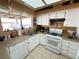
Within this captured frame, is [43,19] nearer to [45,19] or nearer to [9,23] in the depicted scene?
[45,19]

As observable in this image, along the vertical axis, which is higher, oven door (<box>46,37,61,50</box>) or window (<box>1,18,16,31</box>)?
window (<box>1,18,16,31</box>)

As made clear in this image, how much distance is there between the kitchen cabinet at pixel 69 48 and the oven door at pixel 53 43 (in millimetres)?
185

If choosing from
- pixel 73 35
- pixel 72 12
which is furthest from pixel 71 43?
pixel 72 12

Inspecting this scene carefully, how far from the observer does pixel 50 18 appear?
3031 millimetres

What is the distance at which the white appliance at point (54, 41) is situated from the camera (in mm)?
2490

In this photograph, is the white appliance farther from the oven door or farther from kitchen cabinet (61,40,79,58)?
kitchen cabinet (61,40,79,58)

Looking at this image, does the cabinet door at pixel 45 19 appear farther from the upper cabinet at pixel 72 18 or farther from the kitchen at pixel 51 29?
the upper cabinet at pixel 72 18

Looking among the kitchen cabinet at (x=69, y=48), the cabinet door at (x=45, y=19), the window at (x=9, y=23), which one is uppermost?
the cabinet door at (x=45, y=19)

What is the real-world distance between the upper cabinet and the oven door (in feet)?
2.63

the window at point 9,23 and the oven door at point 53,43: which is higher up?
the window at point 9,23

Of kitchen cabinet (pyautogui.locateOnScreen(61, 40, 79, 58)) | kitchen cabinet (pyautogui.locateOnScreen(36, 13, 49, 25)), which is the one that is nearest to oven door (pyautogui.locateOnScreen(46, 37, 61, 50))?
kitchen cabinet (pyautogui.locateOnScreen(61, 40, 79, 58))

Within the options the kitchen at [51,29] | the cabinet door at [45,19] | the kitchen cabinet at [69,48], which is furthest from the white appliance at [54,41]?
the cabinet door at [45,19]

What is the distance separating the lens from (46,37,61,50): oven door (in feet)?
8.15

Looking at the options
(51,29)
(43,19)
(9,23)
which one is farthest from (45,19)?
(9,23)
